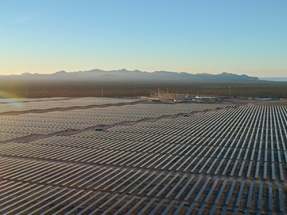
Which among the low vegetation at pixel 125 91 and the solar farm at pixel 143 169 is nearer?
the solar farm at pixel 143 169

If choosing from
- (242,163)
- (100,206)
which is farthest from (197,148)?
(100,206)

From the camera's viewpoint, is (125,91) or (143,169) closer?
(143,169)

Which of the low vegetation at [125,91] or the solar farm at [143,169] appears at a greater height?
the low vegetation at [125,91]

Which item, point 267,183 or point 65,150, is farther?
point 65,150

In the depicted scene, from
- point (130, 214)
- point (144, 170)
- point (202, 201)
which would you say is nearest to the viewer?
point (130, 214)

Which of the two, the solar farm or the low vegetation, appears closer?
the solar farm

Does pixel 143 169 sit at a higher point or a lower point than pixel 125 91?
lower

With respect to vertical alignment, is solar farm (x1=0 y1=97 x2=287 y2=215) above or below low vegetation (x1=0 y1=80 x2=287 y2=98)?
below

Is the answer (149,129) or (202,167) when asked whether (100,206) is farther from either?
(149,129)
